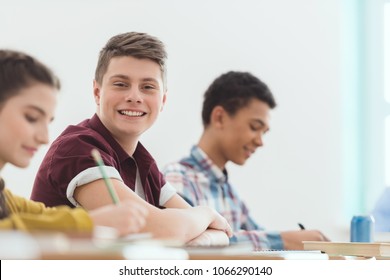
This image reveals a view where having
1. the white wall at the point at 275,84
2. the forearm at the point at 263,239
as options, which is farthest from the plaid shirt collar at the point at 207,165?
the white wall at the point at 275,84

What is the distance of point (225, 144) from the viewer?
234 cm

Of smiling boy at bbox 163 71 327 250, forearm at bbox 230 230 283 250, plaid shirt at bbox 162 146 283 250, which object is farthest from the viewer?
smiling boy at bbox 163 71 327 250

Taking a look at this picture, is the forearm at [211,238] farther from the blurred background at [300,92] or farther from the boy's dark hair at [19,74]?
the blurred background at [300,92]

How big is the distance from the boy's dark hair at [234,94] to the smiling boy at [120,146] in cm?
99

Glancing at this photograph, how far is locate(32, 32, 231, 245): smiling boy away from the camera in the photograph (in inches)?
45.3

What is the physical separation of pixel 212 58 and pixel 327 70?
1.97 ft

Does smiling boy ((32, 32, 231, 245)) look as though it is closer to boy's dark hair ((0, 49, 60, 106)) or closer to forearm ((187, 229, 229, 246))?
forearm ((187, 229, 229, 246))

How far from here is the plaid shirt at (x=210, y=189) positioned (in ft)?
6.82

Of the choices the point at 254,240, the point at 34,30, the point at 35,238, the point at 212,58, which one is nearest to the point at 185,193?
the point at 254,240

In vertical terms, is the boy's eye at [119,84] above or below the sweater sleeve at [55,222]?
above

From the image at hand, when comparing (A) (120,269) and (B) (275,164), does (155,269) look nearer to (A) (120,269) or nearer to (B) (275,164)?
(A) (120,269)

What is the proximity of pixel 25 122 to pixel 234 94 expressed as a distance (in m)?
1.63

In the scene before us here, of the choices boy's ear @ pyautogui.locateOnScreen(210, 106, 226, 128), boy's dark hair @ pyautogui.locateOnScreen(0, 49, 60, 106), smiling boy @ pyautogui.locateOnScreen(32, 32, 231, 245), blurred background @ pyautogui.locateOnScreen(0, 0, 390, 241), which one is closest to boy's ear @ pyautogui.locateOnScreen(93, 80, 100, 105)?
smiling boy @ pyautogui.locateOnScreen(32, 32, 231, 245)

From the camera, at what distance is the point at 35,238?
61 centimetres
